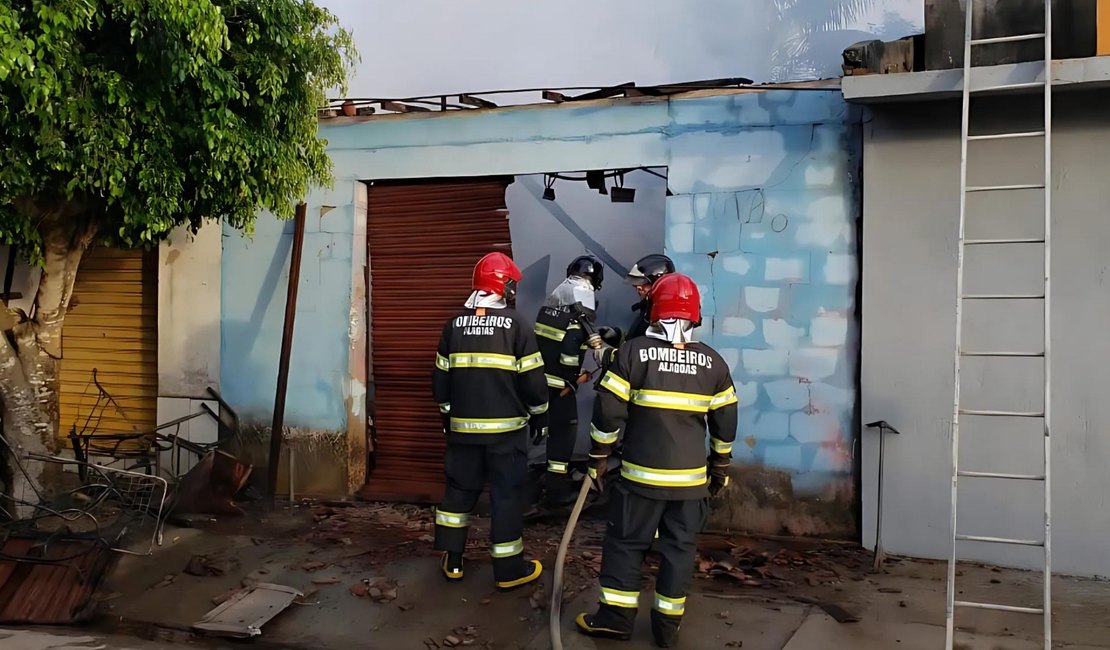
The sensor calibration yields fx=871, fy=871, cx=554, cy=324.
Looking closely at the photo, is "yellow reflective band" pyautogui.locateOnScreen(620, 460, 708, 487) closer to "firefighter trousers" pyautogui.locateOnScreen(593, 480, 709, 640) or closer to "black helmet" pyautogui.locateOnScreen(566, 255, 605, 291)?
"firefighter trousers" pyautogui.locateOnScreen(593, 480, 709, 640)

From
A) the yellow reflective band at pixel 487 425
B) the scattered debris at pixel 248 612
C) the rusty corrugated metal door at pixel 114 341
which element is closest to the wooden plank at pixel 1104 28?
the yellow reflective band at pixel 487 425

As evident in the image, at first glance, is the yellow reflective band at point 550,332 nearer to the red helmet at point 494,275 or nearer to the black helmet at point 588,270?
A: the black helmet at point 588,270

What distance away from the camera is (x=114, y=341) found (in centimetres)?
917

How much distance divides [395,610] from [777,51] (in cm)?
724

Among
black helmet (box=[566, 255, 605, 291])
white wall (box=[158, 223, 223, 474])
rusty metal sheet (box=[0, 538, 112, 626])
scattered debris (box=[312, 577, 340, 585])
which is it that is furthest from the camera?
white wall (box=[158, 223, 223, 474])

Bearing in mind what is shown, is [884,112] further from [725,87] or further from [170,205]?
[170,205]

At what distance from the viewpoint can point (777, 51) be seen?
966 centimetres

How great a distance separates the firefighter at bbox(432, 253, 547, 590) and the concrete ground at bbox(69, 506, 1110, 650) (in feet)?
1.01

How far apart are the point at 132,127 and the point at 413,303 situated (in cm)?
296

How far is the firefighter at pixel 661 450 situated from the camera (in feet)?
15.7

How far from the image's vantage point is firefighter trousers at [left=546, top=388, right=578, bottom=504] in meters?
7.34

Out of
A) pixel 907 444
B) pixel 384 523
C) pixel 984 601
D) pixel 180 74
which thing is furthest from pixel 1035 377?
pixel 180 74

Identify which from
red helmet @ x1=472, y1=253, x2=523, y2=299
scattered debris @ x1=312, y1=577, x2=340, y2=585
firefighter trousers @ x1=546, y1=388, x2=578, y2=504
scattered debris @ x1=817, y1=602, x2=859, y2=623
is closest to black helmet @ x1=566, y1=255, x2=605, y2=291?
firefighter trousers @ x1=546, y1=388, x2=578, y2=504

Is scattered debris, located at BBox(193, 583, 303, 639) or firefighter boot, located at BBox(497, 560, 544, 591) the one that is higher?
firefighter boot, located at BBox(497, 560, 544, 591)
